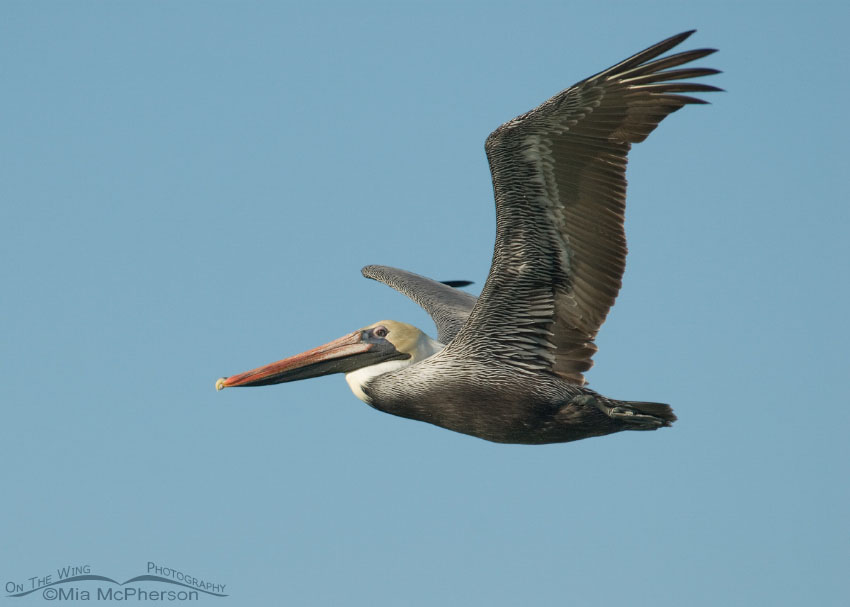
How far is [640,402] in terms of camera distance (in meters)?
11.9

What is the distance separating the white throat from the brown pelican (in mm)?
18

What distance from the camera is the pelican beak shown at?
1302cm

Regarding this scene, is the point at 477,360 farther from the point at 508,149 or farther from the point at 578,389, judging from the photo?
the point at 508,149

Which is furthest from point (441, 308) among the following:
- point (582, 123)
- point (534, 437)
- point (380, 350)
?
point (582, 123)

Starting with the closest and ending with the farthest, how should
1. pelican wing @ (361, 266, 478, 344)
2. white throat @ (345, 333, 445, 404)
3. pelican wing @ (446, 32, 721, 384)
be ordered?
1. pelican wing @ (446, 32, 721, 384)
2. white throat @ (345, 333, 445, 404)
3. pelican wing @ (361, 266, 478, 344)

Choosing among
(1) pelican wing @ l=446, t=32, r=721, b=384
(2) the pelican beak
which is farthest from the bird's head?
(1) pelican wing @ l=446, t=32, r=721, b=384

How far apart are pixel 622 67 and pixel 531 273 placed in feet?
6.33

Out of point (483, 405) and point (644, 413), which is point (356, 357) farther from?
point (644, 413)

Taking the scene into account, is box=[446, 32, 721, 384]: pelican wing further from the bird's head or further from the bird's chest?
the bird's head

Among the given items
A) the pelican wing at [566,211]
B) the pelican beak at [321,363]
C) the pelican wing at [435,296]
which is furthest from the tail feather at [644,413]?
the pelican wing at [435,296]

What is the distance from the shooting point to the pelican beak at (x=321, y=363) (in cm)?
1302

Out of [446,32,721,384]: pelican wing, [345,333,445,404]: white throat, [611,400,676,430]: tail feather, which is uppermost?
[446,32,721,384]: pelican wing

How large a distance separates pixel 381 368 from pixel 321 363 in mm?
633

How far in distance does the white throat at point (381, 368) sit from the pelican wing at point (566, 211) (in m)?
0.65
